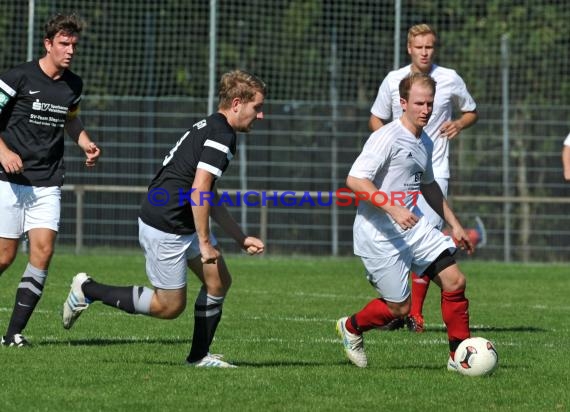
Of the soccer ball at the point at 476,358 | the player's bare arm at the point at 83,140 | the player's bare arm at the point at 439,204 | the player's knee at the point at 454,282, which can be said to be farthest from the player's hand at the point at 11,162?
the soccer ball at the point at 476,358

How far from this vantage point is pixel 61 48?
28.7 feet

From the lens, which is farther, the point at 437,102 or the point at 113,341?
the point at 437,102

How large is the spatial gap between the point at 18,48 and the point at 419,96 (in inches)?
548

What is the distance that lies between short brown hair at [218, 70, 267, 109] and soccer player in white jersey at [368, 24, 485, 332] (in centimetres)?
296

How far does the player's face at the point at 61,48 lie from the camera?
8.74 metres

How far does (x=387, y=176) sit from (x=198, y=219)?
1354 millimetres

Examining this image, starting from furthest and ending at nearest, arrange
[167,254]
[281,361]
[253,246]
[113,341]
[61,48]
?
[113,341]
[61,48]
[281,361]
[167,254]
[253,246]

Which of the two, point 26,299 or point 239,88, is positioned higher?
point 239,88

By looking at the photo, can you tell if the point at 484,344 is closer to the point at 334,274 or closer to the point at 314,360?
the point at 314,360

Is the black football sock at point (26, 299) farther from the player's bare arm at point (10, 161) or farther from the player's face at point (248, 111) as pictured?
the player's face at point (248, 111)

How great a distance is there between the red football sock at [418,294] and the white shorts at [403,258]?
2.50m

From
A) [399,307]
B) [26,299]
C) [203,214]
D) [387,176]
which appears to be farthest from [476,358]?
[26,299]

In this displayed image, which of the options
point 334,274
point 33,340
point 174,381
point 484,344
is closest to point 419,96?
point 484,344

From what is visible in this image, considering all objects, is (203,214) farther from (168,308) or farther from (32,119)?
(32,119)
